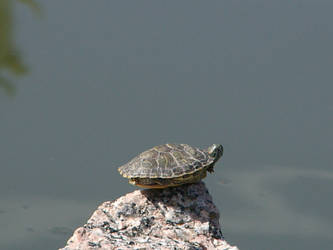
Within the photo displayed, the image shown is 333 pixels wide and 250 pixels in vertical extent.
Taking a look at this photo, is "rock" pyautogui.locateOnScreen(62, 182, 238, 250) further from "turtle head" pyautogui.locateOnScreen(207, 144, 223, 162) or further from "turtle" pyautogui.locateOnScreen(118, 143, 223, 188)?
"turtle head" pyautogui.locateOnScreen(207, 144, 223, 162)

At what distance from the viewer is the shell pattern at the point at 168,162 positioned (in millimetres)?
2740

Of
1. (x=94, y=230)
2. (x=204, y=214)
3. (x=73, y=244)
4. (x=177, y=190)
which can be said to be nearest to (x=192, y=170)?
(x=177, y=190)

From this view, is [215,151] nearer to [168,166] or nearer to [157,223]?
[168,166]

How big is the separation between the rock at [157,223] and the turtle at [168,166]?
80 mm

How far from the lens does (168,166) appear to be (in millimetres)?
2787

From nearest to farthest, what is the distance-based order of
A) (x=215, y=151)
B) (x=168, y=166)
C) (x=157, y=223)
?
1. (x=157, y=223)
2. (x=168, y=166)
3. (x=215, y=151)

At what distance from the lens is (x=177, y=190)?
109 inches

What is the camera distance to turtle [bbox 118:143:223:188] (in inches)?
107

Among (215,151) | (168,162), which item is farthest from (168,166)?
(215,151)

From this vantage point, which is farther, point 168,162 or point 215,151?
point 215,151

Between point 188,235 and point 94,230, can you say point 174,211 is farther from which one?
point 94,230

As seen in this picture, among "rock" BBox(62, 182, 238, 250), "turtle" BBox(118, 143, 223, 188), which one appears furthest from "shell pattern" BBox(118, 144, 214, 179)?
"rock" BBox(62, 182, 238, 250)

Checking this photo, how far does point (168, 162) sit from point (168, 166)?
42 millimetres

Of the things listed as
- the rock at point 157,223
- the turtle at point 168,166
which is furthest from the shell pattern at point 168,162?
the rock at point 157,223
